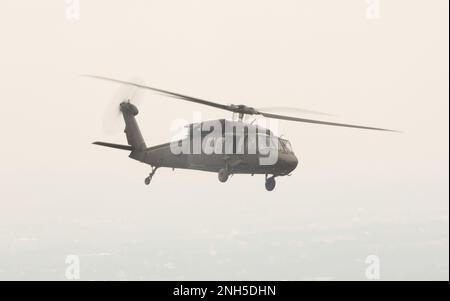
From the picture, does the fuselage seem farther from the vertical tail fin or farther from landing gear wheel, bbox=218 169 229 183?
the vertical tail fin

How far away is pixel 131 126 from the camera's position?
46438 mm

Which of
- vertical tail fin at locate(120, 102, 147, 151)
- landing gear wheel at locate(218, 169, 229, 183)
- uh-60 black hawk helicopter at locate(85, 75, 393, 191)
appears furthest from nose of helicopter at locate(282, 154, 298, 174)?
vertical tail fin at locate(120, 102, 147, 151)

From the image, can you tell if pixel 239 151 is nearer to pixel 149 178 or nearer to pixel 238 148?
pixel 238 148

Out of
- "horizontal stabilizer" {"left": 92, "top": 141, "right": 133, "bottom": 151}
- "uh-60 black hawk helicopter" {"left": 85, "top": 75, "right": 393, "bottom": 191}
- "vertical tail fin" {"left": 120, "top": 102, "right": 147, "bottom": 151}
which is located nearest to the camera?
"uh-60 black hawk helicopter" {"left": 85, "top": 75, "right": 393, "bottom": 191}

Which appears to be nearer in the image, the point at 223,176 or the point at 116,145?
the point at 223,176

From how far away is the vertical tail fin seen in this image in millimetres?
45906

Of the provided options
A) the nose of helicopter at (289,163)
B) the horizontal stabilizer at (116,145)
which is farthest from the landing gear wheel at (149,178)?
the nose of helicopter at (289,163)

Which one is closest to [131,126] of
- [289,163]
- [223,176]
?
[223,176]

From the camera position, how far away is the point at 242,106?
3872 centimetres

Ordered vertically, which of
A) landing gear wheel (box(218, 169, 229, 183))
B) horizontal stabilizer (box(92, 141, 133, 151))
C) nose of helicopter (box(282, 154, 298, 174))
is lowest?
landing gear wheel (box(218, 169, 229, 183))
